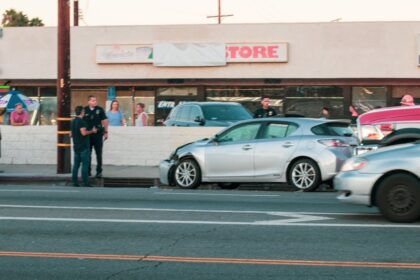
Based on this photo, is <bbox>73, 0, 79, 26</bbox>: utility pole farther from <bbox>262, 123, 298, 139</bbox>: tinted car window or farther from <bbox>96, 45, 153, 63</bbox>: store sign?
<bbox>262, 123, 298, 139</bbox>: tinted car window

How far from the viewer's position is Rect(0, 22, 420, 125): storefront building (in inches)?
1401


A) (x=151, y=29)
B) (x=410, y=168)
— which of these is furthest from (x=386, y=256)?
(x=151, y=29)

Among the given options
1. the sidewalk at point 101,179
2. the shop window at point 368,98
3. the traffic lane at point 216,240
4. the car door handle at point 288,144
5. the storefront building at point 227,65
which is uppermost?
the storefront building at point 227,65

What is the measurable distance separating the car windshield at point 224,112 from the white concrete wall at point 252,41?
1243 cm

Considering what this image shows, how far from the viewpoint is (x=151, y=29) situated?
37.9 m

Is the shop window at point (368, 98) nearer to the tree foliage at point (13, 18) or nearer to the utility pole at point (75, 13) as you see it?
the utility pole at point (75, 13)

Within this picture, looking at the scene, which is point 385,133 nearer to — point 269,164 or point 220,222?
point 269,164

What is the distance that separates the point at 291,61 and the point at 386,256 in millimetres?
27821

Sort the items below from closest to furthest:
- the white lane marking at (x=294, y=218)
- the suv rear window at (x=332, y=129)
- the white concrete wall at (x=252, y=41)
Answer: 1. the white lane marking at (x=294, y=218)
2. the suv rear window at (x=332, y=129)
3. the white concrete wall at (x=252, y=41)

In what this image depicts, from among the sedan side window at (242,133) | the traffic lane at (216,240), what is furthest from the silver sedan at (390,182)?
the sedan side window at (242,133)

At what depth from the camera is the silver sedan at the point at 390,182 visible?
11188 mm

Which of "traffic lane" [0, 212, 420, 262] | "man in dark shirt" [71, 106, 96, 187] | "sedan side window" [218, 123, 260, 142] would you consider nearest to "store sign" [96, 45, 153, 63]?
"man in dark shirt" [71, 106, 96, 187]

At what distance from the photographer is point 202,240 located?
10.1 metres

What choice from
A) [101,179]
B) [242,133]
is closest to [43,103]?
[101,179]
